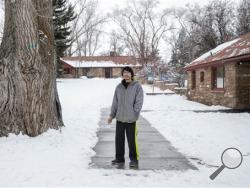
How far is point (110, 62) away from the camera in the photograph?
234 ft

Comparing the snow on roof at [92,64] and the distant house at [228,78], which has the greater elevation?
the snow on roof at [92,64]

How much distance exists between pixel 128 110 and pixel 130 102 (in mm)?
148

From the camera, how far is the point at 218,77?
20.7 meters

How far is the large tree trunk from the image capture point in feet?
28.8

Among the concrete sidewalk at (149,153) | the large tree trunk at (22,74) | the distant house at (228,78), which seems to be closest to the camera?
the concrete sidewalk at (149,153)

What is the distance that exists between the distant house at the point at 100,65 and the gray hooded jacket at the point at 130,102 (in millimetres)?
62170

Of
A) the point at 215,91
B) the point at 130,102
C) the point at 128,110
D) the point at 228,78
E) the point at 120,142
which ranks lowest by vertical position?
the point at 120,142

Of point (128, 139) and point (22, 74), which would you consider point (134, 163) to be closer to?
point (128, 139)

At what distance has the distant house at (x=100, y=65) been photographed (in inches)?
2744

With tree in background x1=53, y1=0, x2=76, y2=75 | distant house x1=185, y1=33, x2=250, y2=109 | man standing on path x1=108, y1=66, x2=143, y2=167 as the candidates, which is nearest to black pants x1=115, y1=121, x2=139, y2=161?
man standing on path x1=108, y1=66, x2=143, y2=167

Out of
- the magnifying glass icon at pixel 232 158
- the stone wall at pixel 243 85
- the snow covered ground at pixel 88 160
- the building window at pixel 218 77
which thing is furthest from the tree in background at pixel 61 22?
the magnifying glass icon at pixel 232 158

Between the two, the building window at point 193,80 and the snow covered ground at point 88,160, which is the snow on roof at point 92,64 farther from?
the snow covered ground at point 88,160

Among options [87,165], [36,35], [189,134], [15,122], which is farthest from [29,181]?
[189,134]

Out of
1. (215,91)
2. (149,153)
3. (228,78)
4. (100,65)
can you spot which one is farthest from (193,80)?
(100,65)
